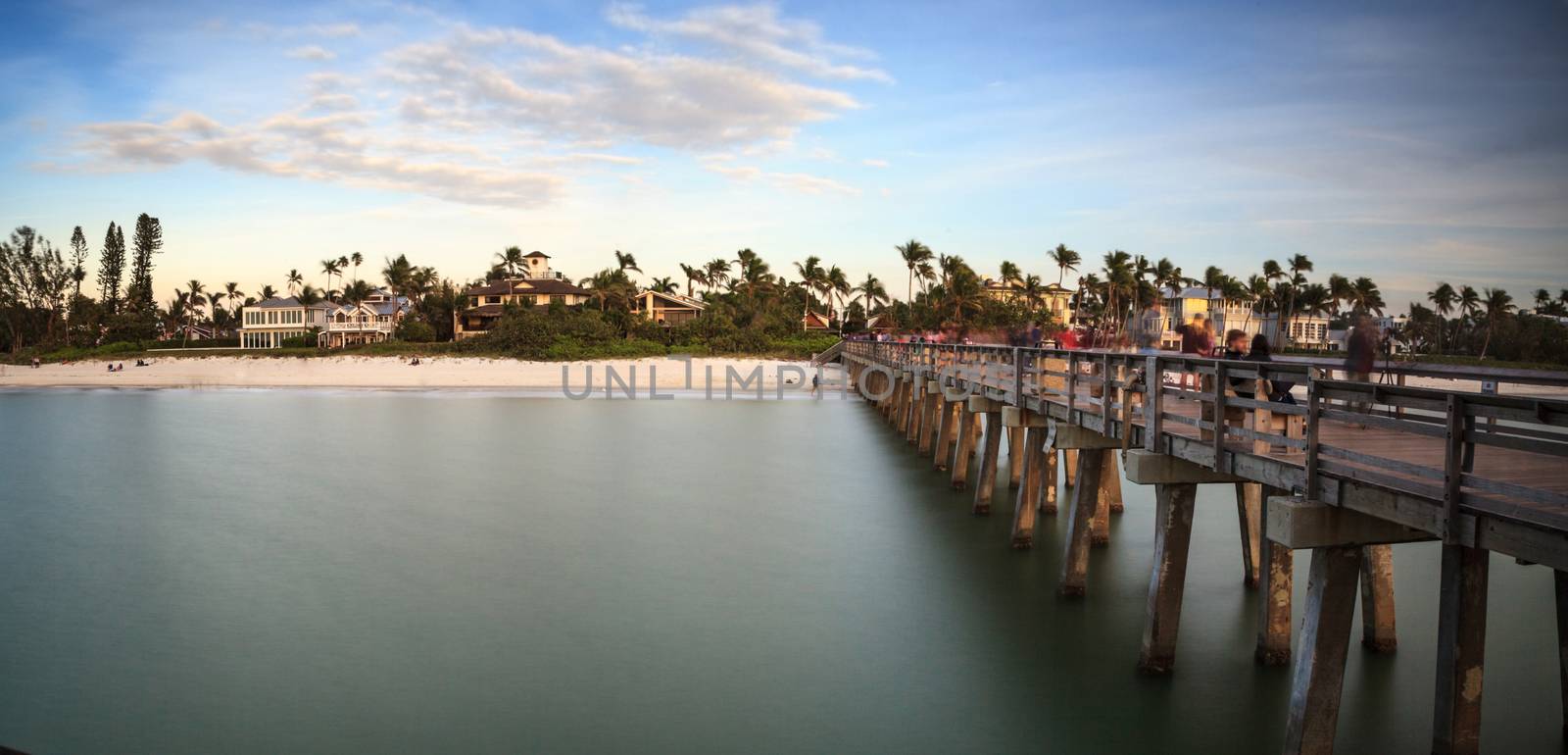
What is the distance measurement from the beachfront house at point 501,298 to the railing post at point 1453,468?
248 feet

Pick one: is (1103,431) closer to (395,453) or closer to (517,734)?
(517,734)

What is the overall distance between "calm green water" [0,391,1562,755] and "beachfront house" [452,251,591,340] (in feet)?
182

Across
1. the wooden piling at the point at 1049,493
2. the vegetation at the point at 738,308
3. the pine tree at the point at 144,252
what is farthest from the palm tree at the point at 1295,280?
the pine tree at the point at 144,252

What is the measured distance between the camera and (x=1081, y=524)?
1190 cm

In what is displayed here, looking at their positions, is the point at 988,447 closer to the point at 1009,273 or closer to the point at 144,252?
the point at 1009,273

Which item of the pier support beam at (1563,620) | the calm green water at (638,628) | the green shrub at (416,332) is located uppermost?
the green shrub at (416,332)

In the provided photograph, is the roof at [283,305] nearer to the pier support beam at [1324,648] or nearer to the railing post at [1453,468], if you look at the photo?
the pier support beam at [1324,648]

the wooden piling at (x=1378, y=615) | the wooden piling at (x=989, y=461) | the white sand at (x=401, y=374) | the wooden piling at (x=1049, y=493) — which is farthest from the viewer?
the white sand at (x=401, y=374)

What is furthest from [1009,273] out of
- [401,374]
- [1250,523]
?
[1250,523]

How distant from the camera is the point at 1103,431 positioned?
10.5 meters

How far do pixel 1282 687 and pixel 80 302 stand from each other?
107 meters

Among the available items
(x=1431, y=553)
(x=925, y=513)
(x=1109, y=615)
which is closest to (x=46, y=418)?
(x=925, y=513)

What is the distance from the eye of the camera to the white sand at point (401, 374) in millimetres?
57344

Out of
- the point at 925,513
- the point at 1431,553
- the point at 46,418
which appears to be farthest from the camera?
the point at 46,418
